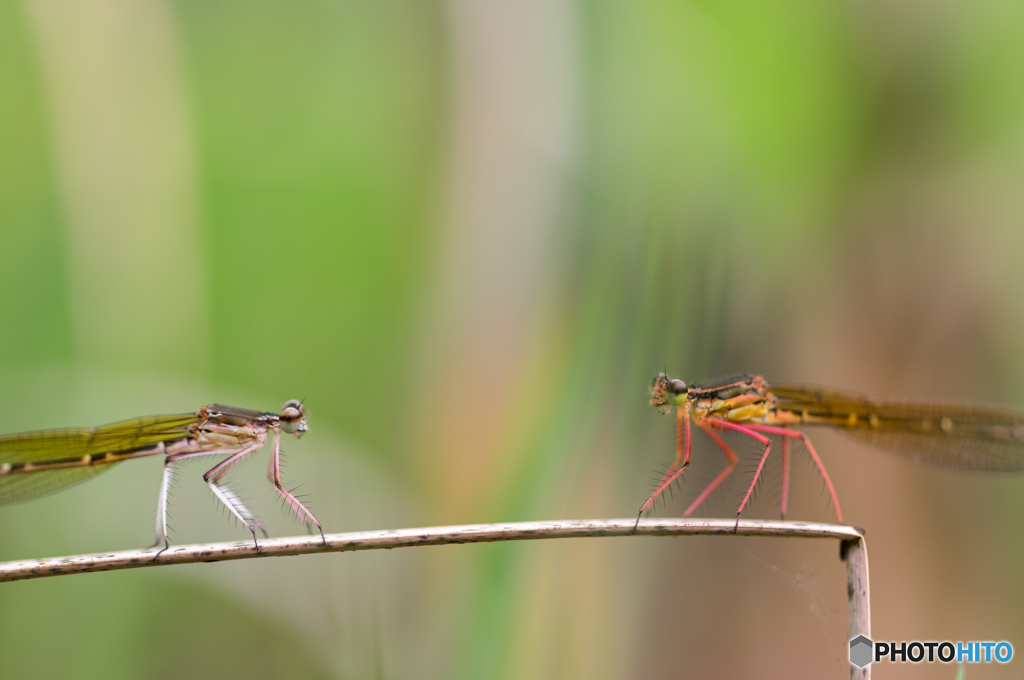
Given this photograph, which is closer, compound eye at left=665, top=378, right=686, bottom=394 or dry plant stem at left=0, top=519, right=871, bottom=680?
dry plant stem at left=0, top=519, right=871, bottom=680

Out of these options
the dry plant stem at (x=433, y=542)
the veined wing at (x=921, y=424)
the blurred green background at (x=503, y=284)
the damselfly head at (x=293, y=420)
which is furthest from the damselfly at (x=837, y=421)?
the damselfly head at (x=293, y=420)

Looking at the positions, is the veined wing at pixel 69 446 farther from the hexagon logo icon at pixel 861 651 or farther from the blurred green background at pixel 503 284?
the hexagon logo icon at pixel 861 651

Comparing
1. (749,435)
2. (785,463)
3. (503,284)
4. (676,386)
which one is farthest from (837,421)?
(503,284)

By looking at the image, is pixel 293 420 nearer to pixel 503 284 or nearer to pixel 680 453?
pixel 503 284

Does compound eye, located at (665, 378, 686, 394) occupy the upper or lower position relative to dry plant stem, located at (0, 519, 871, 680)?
upper

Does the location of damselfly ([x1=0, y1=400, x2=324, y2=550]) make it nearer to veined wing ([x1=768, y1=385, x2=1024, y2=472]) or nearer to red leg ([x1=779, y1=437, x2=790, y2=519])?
red leg ([x1=779, y1=437, x2=790, y2=519])

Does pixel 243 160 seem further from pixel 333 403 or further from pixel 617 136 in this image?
pixel 617 136

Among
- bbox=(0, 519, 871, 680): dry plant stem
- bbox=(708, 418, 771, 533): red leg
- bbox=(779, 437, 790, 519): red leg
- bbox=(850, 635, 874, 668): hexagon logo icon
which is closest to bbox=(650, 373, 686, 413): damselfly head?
bbox=(708, 418, 771, 533): red leg
